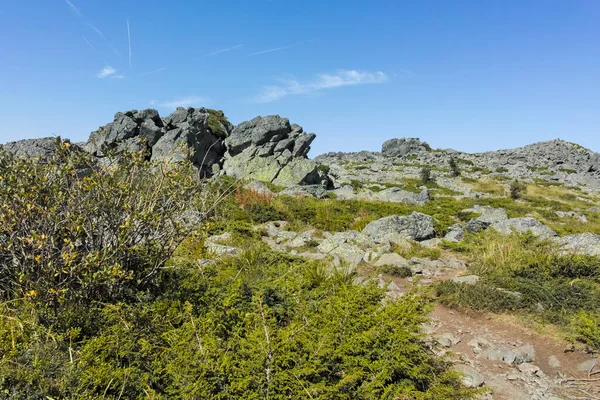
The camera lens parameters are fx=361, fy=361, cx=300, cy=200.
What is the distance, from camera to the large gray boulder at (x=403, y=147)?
2537 inches

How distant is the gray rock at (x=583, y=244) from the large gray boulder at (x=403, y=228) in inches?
139

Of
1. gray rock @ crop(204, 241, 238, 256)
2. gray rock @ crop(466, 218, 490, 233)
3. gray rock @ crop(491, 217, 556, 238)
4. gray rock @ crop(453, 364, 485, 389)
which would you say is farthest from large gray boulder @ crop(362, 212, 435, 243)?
gray rock @ crop(453, 364, 485, 389)

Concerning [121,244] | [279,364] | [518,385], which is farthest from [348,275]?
[121,244]

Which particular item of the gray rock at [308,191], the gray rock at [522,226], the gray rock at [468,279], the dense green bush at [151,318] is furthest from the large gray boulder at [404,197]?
the dense green bush at [151,318]

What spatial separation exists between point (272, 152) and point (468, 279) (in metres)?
23.5

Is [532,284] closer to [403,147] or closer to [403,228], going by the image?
[403,228]

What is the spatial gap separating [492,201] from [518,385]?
18737 millimetres

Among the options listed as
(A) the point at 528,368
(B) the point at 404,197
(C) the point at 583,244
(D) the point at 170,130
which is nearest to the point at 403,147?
(D) the point at 170,130

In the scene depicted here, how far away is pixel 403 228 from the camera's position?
37.1 ft

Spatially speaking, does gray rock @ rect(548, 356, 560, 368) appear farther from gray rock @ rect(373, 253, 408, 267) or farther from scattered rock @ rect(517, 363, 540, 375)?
gray rock @ rect(373, 253, 408, 267)

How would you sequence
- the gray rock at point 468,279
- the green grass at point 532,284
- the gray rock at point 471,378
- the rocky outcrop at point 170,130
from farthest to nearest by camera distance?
the rocky outcrop at point 170,130 < the gray rock at point 468,279 < the green grass at point 532,284 < the gray rock at point 471,378

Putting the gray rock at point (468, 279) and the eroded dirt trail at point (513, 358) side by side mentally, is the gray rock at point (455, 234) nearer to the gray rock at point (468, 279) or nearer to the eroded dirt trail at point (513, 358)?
the gray rock at point (468, 279)

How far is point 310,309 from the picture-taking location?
4.34 meters

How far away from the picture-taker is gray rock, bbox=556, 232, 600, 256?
8023 mm
